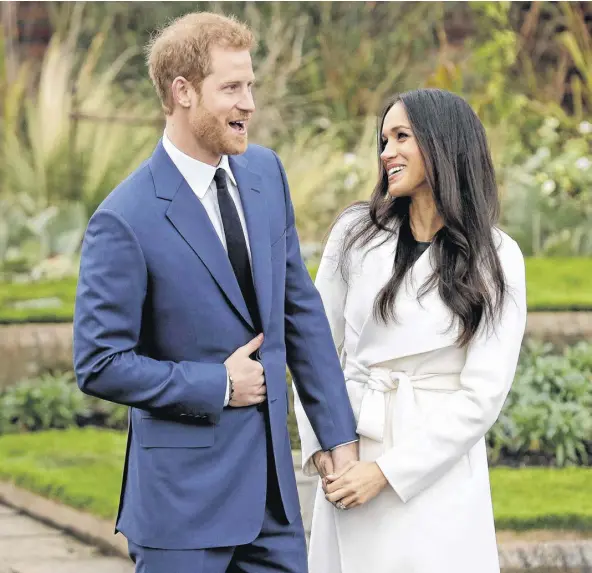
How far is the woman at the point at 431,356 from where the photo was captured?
3.52 metres

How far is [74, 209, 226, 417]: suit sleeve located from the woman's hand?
0.52 metres

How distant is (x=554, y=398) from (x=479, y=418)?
3349 millimetres

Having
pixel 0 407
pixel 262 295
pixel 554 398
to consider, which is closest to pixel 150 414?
pixel 262 295

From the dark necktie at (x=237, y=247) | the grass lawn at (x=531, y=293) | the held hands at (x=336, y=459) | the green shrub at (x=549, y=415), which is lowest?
the green shrub at (x=549, y=415)

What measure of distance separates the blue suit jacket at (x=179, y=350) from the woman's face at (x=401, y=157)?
38 cm

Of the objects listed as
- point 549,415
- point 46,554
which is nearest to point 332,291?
point 46,554

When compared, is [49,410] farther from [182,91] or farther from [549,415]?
[182,91]

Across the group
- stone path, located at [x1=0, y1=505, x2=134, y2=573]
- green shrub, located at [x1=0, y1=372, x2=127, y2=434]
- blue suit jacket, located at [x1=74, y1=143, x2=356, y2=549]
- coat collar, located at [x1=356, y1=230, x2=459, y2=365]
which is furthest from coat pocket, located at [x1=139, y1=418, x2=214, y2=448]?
green shrub, located at [x1=0, y1=372, x2=127, y2=434]

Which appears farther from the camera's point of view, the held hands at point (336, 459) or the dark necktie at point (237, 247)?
the held hands at point (336, 459)

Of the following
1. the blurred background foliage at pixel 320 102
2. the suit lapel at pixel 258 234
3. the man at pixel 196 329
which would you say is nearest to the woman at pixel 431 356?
the man at pixel 196 329

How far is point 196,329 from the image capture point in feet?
10.8

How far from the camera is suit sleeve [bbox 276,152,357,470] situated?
3.56m

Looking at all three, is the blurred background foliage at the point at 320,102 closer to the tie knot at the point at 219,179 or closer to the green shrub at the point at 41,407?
the green shrub at the point at 41,407

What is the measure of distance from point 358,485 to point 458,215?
0.77 metres
